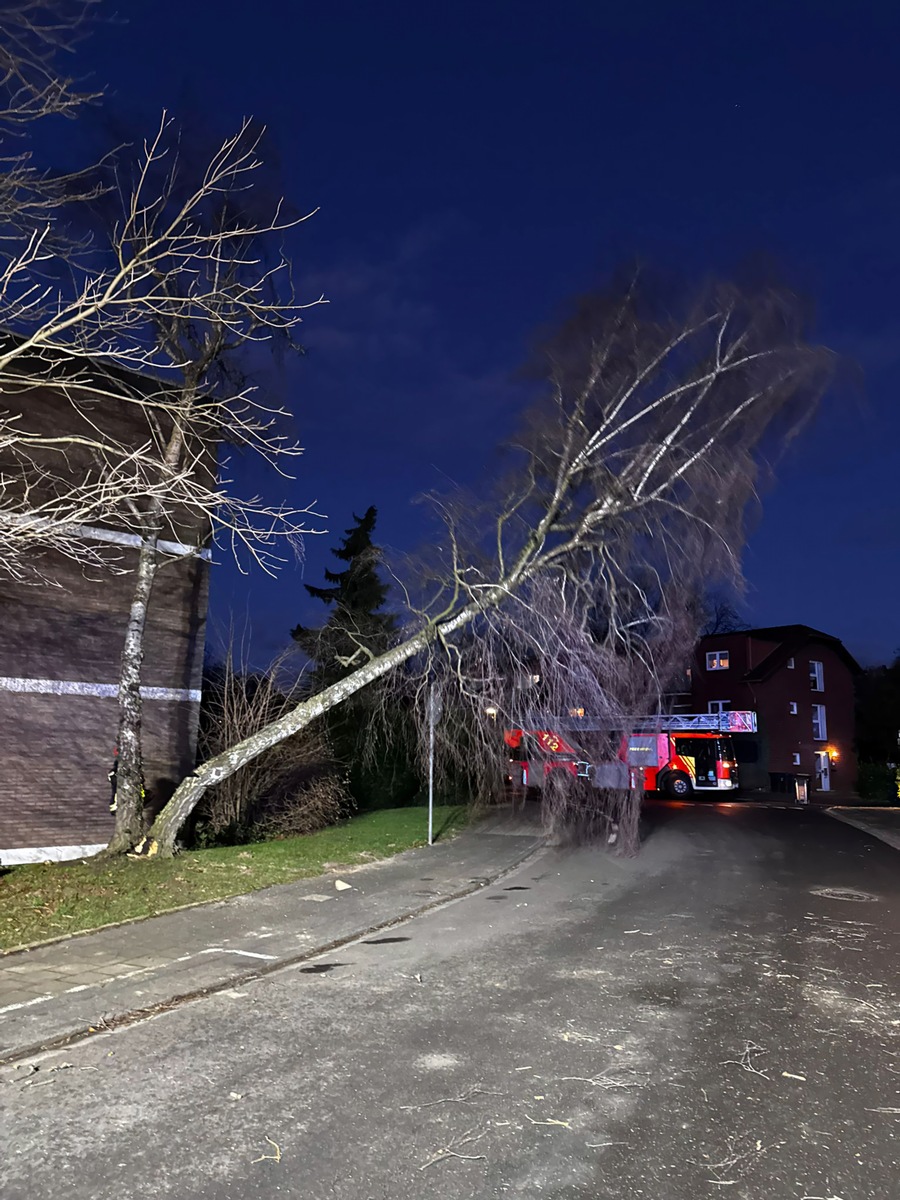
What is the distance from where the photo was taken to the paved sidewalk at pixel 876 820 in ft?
65.7

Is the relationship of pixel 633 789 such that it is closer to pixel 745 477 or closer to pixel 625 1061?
pixel 745 477

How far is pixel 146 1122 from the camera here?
170 inches

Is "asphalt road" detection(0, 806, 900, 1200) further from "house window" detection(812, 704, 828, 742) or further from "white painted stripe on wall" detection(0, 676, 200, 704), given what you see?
"house window" detection(812, 704, 828, 742)

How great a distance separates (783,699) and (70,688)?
37177 mm

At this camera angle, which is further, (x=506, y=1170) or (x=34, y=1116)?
(x=34, y=1116)

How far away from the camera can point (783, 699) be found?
43.7 meters

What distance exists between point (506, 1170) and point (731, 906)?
25.0 feet

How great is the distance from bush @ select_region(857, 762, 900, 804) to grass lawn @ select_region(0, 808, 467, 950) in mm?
26258

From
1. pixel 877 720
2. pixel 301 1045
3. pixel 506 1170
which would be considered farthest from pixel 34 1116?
pixel 877 720

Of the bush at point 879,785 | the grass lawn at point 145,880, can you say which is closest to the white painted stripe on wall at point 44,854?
the grass lawn at point 145,880

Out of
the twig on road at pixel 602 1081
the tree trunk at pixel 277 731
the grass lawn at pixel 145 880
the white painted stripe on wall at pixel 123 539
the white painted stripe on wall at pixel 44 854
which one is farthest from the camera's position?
the white painted stripe on wall at pixel 123 539

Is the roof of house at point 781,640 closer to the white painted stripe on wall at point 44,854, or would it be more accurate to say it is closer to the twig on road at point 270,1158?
the white painted stripe on wall at point 44,854

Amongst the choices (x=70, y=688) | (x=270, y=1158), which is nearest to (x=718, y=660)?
(x=70, y=688)

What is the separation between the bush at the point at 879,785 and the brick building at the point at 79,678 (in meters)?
28.9
